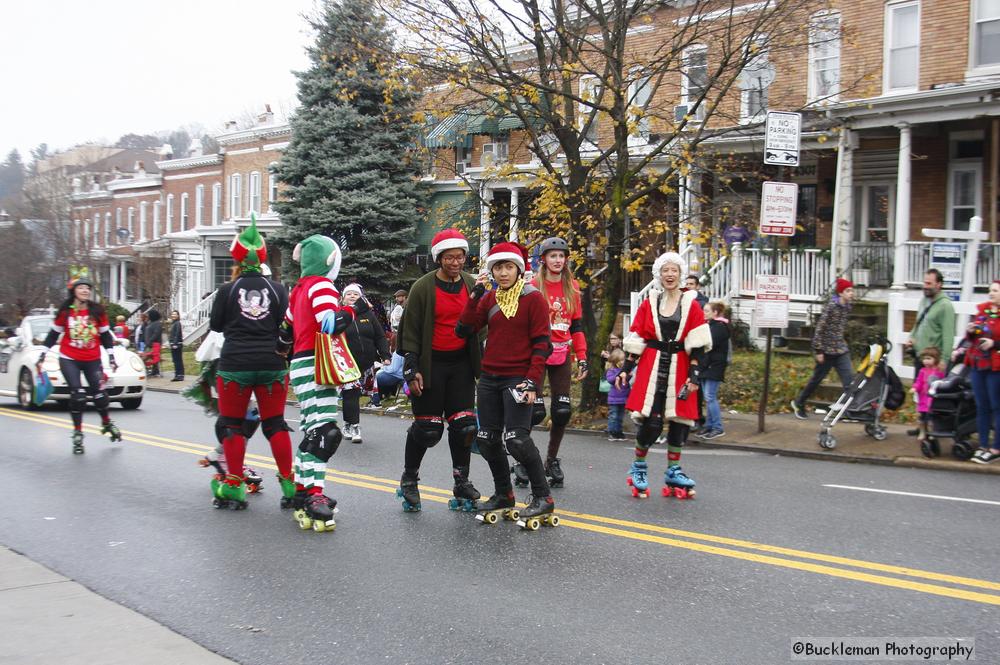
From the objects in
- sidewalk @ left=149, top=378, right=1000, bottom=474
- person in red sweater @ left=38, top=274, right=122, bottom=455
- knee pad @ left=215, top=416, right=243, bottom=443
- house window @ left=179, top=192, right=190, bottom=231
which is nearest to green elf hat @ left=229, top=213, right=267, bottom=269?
knee pad @ left=215, top=416, right=243, bottom=443

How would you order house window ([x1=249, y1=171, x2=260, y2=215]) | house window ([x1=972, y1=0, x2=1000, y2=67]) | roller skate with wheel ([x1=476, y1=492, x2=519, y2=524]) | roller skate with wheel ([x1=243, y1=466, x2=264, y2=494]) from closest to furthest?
roller skate with wheel ([x1=476, y1=492, x2=519, y2=524]) < roller skate with wheel ([x1=243, y1=466, x2=264, y2=494]) < house window ([x1=972, y1=0, x2=1000, y2=67]) < house window ([x1=249, y1=171, x2=260, y2=215])

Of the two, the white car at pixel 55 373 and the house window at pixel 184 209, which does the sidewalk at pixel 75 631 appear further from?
the house window at pixel 184 209

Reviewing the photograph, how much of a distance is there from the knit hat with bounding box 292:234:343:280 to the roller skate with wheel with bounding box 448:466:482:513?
193 centimetres

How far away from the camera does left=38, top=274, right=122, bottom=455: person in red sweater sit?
36.8 ft

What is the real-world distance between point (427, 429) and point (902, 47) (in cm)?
1698

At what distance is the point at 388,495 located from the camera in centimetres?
830

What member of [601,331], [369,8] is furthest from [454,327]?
[369,8]

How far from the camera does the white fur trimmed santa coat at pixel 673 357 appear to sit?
780cm

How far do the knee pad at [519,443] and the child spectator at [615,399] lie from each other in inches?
229

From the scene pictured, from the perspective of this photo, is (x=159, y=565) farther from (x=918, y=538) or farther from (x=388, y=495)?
(x=918, y=538)

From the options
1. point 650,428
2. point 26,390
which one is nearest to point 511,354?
point 650,428

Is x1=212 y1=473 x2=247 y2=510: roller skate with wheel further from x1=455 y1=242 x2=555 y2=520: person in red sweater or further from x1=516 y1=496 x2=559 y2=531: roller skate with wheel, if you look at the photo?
x1=516 y1=496 x2=559 y2=531: roller skate with wheel

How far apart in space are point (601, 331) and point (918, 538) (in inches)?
341

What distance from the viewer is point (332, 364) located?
6.96 metres
